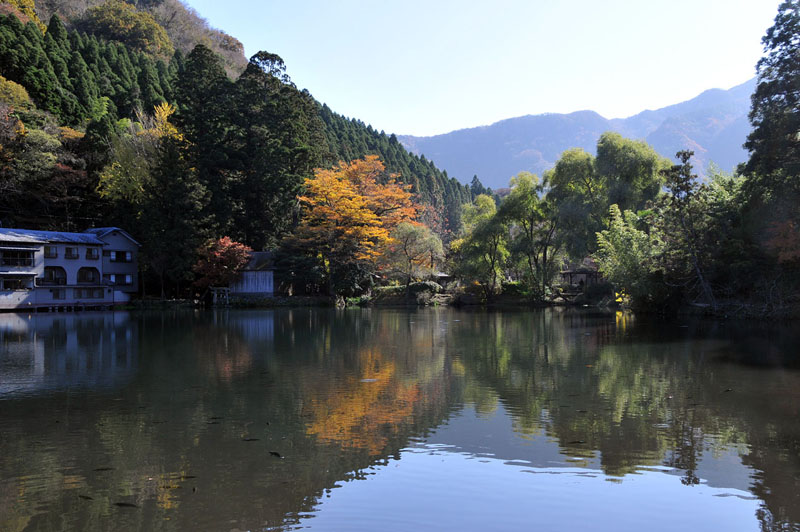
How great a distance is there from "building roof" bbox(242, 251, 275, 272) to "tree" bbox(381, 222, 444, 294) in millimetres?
8231

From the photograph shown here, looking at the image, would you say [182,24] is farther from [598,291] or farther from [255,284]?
[598,291]

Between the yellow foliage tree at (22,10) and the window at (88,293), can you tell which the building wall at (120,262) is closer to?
the window at (88,293)

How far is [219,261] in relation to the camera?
1551 inches

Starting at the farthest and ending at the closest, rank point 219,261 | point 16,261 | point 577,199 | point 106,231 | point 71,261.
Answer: point 106,231 → point 219,261 → point 71,261 → point 577,199 → point 16,261

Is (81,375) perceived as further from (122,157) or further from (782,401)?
(122,157)

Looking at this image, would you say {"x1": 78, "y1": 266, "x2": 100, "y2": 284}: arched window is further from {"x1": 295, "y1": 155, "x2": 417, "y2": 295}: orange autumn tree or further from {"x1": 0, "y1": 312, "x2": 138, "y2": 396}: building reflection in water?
{"x1": 0, "y1": 312, "x2": 138, "y2": 396}: building reflection in water

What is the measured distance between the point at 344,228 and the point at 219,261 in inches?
354

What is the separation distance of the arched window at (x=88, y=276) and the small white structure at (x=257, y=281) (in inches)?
377

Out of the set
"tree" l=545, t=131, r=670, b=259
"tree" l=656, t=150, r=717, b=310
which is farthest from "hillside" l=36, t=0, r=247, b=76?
"tree" l=656, t=150, r=717, b=310

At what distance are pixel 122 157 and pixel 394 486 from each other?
43.6m

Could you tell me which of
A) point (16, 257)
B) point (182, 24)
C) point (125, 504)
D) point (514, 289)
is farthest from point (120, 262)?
point (182, 24)

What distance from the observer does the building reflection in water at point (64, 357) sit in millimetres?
11141

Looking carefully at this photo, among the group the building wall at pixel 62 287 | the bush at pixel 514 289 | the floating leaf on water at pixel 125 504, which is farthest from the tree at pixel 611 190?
the floating leaf on water at pixel 125 504

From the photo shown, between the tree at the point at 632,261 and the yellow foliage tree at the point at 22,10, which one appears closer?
the tree at the point at 632,261
